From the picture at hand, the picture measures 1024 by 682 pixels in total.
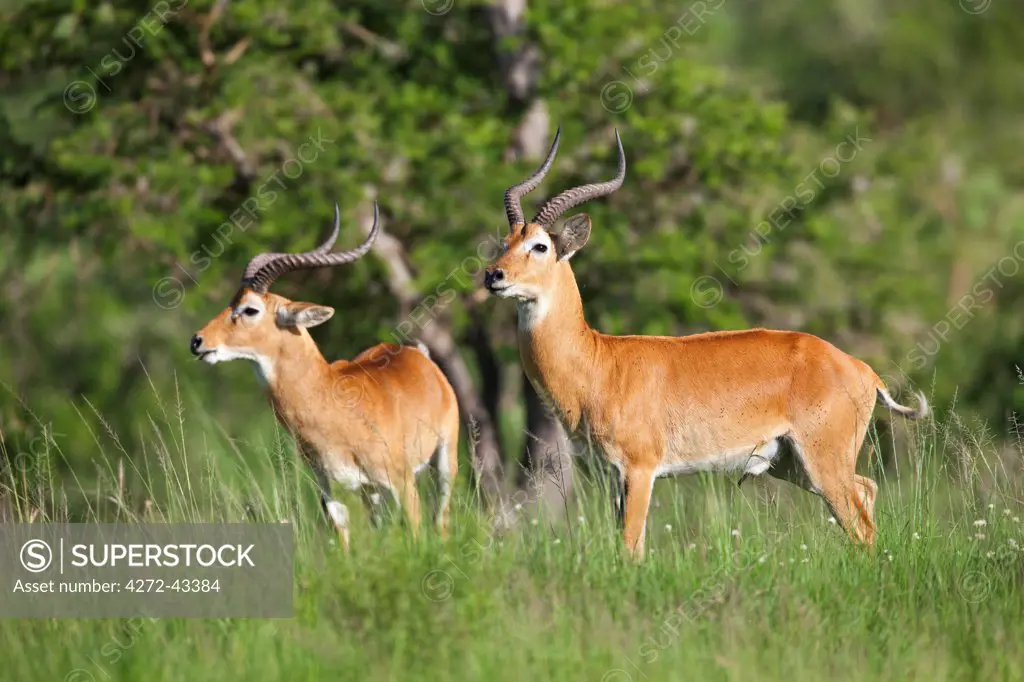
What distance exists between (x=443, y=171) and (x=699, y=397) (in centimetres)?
598

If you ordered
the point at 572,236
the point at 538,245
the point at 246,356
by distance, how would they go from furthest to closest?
the point at 246,356
the point at 572,236
the point at 538,245

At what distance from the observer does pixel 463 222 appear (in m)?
13.1

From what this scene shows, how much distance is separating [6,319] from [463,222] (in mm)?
7158

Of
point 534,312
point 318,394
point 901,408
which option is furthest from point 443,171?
point 901,408

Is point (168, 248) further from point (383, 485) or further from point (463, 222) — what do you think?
point (383, 485)

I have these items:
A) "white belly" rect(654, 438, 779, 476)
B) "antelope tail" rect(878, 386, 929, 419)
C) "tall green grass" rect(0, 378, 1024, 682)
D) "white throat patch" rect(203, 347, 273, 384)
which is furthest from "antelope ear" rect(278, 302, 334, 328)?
"antelope tail" rect(878, 386, 929, 419)

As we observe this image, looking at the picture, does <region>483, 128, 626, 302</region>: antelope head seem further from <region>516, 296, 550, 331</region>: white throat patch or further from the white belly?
the white belly

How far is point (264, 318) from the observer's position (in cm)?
835

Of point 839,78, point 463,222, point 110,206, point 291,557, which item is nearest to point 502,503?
point 291,557

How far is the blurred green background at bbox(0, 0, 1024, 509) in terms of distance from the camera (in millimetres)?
13062

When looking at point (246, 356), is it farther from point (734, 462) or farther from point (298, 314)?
point (734, 462)

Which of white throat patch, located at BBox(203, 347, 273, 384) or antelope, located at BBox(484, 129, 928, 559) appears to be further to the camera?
white throat patch, located at BBox(203, 347, 273, 384)

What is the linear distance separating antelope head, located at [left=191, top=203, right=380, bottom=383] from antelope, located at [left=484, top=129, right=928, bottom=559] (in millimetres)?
1074

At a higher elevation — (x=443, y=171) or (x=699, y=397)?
(x=443, y=171)
